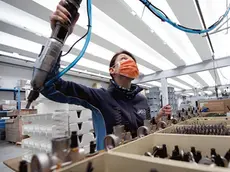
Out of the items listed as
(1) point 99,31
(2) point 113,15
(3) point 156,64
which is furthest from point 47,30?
(3) point 156,64

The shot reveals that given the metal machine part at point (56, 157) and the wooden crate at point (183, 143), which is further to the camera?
the wooden crate at point (183, 143)

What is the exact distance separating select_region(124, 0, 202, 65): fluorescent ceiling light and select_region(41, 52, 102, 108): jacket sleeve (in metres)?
1.86

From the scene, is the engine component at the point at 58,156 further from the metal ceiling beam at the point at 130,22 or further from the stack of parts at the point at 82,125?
the stack of parts at the point at 82,125

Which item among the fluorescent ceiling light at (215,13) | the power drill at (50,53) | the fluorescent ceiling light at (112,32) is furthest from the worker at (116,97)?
the fluorescent ceiling light at (215,13)

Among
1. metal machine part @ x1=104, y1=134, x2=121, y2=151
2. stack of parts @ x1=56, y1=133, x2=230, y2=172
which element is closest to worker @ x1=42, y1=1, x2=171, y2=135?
stack of parts @ x1=56, y1=133, x2=230, y2=172

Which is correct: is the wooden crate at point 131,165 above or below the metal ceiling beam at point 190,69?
below

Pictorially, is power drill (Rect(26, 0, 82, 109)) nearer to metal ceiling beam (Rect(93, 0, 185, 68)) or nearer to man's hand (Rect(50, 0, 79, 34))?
man's hand (Rect(50, 0, 79, 34))

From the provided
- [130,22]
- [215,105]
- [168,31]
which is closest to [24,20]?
[130,22]

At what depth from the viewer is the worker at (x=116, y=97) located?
3.31 feet

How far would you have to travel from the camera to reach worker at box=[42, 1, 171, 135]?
3.31 feet

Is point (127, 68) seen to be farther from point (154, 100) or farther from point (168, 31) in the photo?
point (154, 100)

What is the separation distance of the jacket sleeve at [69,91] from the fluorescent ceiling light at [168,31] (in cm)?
186

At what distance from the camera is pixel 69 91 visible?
0.99 metres

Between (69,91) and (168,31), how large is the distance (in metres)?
2.96
